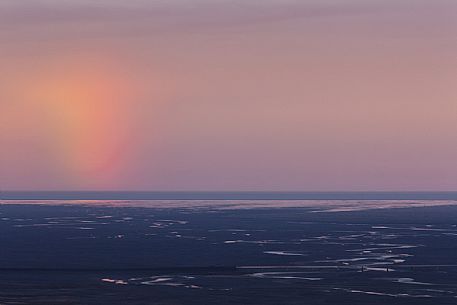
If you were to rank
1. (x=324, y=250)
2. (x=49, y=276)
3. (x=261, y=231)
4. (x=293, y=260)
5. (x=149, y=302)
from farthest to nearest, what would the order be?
(x=261, y=231) < (x=324, y=250) < (x=293, y=260) < (x=49, y=276) < (x=149, y=302)

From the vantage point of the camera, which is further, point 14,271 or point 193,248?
point 193,248

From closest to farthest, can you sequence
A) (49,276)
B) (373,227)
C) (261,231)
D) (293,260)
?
(49,276)
(293,260)
(261,231)
(373,227)

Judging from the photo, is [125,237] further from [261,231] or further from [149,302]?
[149,302]

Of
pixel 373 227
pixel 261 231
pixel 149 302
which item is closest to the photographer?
pixel 149 302

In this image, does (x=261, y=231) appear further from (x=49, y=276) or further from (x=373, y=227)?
(x=49, y=276)

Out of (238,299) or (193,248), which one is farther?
(193,248)

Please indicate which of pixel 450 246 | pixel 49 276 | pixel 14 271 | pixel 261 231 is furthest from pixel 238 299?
pixel 261 231

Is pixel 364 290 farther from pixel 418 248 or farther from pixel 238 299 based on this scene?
pixel 418 248

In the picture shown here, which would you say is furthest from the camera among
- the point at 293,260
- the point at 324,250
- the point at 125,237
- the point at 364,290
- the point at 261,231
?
the point at 261,231

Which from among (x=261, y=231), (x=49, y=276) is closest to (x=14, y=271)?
(x=49, y=276)
